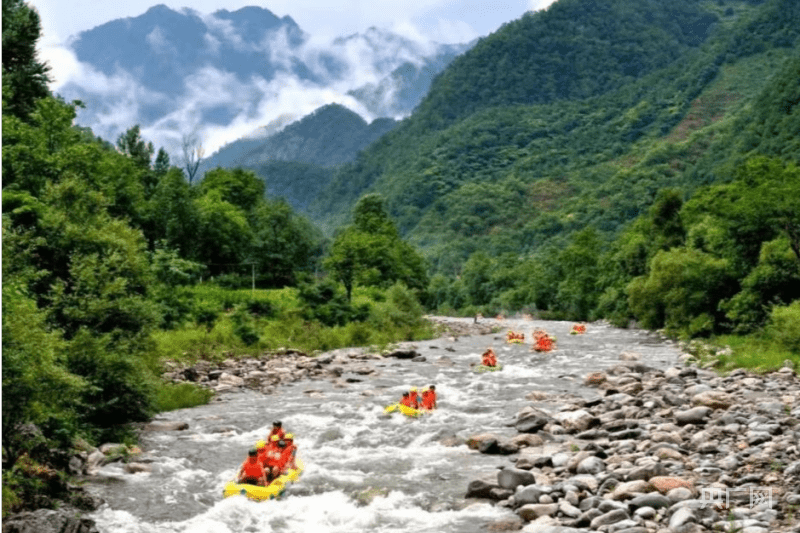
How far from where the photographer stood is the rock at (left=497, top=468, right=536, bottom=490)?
13.9 meters

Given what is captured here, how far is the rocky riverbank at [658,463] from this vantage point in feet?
36.4

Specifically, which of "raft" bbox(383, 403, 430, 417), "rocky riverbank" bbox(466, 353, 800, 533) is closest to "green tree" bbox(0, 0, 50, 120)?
"raft" bbox(383, 403, 430, 417)

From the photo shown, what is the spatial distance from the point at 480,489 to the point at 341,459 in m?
4.73

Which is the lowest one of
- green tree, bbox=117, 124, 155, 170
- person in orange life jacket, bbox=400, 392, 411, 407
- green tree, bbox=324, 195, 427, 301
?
person in orange life jacket, bbox=400, 392, 411, 407

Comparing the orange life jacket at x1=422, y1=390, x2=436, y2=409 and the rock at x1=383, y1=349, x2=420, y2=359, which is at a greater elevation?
the rock at x1=383, y1=349, x2=420, y2=359

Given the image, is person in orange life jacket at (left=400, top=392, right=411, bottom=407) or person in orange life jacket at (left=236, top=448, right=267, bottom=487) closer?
person in orange life jacket at (left=236, top=448, right=267, bottom=487)

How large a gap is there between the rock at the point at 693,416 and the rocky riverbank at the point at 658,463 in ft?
0.12

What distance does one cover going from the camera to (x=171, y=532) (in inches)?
498

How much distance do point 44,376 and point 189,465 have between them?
17.7ft

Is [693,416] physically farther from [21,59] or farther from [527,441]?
[21,59]

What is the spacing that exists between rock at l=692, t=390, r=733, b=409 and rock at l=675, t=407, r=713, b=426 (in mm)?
913

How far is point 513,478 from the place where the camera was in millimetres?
14016

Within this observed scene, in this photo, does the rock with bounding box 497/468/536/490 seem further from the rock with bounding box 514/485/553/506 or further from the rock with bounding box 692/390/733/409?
the rock with bounding box 692/390/733/409

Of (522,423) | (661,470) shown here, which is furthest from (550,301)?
(661,470)
